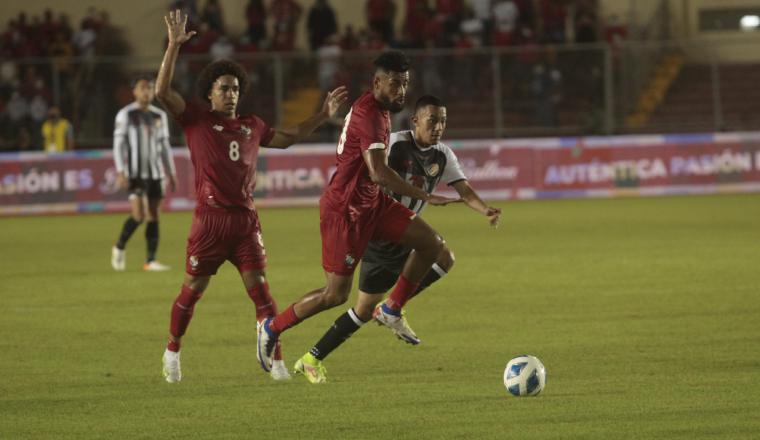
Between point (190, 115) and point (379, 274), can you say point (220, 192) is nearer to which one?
point (190, 115)

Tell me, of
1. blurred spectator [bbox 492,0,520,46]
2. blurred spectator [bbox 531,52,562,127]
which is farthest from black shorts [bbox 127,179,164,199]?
blurred spectator [bbox 492,0,520,46]

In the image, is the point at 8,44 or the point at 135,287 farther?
the point at 8,44

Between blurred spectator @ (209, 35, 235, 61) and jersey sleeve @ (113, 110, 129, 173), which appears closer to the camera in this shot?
jersey sleeve @ (113, 110, 129, 173)

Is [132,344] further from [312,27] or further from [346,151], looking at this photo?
[312,27]

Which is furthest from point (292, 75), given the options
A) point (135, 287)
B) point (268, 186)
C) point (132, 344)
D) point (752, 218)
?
point (132, 344)

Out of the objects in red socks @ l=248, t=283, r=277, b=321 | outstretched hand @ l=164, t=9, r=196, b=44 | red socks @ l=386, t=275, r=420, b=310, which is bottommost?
red socks @ l=386, t=275, r=420, b=310

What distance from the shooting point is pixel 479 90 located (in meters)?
27.0

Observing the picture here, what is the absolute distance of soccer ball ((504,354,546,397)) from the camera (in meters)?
7.76

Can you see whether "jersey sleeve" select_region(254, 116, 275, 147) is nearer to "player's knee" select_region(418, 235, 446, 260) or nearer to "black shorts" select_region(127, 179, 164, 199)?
"player's knee" select_region(418, 235, 446, 260)

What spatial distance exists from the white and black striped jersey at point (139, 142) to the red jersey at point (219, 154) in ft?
23.7

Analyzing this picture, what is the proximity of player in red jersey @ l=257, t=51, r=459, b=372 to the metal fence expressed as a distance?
18152mm

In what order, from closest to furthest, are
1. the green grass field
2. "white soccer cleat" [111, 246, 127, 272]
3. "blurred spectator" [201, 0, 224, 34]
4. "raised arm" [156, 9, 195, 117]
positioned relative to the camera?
the green grass field < "raised arm" [156, 9, 195, 117] < "white soccer cleat" [111, 246, 127, 272] < "blurred spectator" [201, 0, 224, 34]

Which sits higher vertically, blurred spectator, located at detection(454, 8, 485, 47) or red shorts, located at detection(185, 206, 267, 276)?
blurred spectator, located at detection(454, 8, 485, 47)

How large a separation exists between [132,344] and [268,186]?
14.8m
